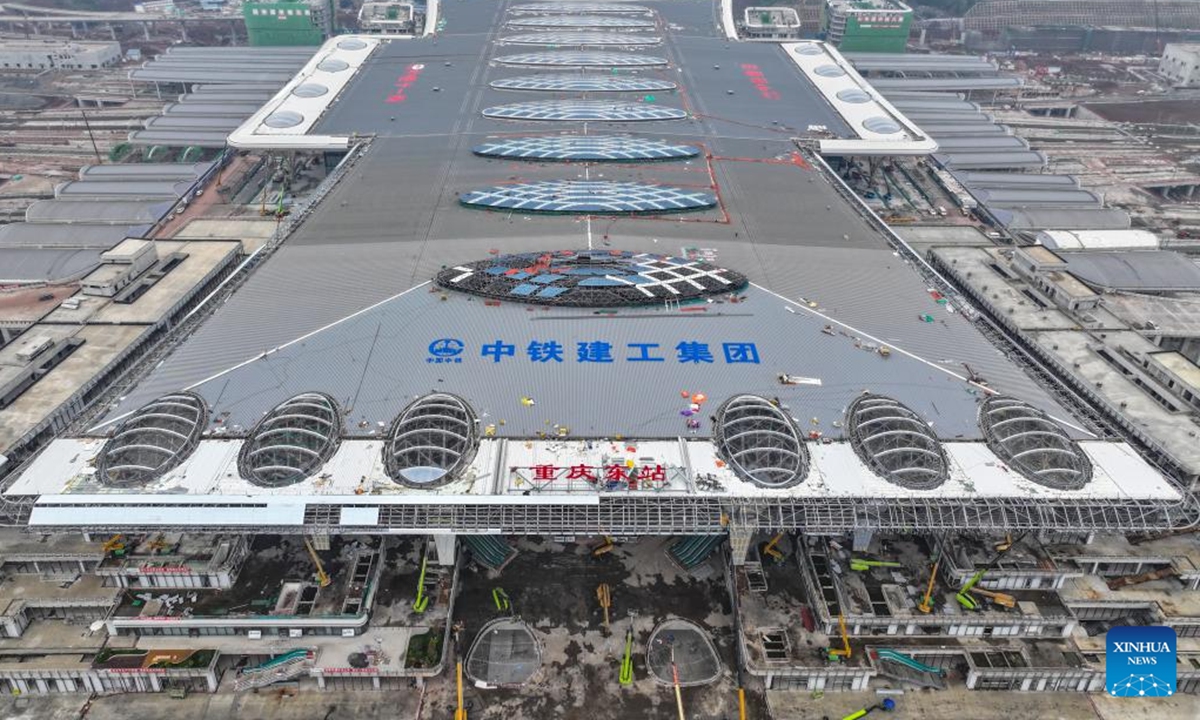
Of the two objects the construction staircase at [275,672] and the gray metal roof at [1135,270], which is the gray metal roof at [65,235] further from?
the gray metal roof at [1135,270]

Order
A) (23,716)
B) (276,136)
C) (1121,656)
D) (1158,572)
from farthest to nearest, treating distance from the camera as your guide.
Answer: (276,136), (1158,572), (23,716), (1121,656)

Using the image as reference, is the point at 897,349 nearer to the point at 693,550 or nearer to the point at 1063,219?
the point at 693,550

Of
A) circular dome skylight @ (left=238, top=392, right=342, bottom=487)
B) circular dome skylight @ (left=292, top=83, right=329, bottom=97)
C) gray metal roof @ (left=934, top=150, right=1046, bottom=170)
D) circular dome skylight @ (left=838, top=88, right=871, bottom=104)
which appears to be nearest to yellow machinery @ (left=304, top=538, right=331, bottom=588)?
circular dome skylight @ (left=238, top=392, right=342, bottom=487)

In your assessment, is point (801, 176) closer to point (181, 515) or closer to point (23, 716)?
point (181, 515)

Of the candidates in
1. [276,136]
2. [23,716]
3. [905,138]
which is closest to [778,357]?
[23,716]

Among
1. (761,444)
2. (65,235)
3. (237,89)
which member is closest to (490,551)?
(761,444)

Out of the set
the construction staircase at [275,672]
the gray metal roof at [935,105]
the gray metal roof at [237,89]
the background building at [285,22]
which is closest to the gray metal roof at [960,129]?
the gray metal roof at [935,105]

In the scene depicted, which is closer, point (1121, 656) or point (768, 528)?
point (1121, 656)
